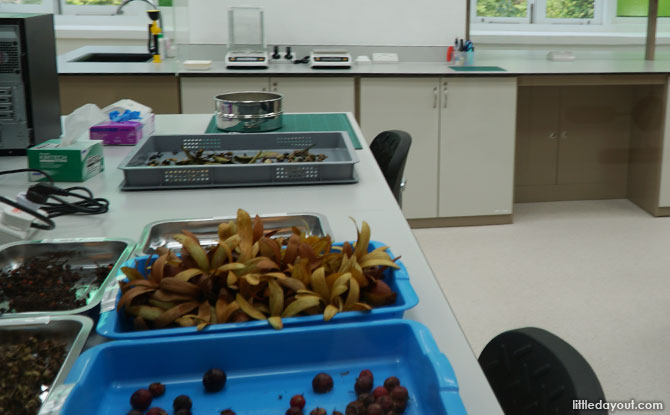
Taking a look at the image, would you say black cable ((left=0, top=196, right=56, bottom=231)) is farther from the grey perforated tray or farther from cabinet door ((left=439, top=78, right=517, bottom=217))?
cabinet door ((left=439, top=78, right=517, bottom=217))

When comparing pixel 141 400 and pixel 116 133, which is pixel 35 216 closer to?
pixel 141 400

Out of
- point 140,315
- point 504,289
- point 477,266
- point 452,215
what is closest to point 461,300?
point 504,289

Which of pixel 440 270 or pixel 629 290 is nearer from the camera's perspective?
pixel 629 290

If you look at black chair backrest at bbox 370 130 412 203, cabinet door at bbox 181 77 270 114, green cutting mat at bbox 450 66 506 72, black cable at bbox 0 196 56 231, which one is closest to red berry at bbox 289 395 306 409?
black cable at bbox 0 196 56 231

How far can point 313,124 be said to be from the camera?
2.41m

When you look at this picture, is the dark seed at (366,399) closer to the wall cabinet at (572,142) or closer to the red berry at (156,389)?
the red berry at (156,389)

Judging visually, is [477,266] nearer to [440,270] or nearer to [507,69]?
[440,270]

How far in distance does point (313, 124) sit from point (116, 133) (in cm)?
70

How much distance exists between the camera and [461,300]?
2.87m

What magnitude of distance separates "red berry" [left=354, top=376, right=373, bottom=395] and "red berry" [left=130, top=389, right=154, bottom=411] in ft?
0.79

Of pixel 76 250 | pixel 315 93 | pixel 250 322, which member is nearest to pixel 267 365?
pixel 250 322

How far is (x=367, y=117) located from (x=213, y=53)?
42.9 inches

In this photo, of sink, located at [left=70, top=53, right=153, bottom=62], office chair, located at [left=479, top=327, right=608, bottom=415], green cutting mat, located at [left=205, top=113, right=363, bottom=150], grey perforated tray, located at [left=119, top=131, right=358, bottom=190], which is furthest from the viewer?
sink, located at [left=70, top=53, right=153, bottom=62]

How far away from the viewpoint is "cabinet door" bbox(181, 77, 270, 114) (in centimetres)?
352
